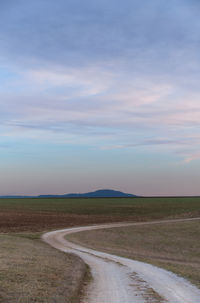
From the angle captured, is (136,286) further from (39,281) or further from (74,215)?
(74,215)

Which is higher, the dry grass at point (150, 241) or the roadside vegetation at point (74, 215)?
the roadside vegetation at point (74, 215)

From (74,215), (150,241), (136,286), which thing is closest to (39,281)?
(136,286)

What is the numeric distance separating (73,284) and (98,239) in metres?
31.9

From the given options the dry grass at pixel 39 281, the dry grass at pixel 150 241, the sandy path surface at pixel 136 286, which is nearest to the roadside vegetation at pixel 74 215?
the dry grass at pixel 150 241

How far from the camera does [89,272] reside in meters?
24.1

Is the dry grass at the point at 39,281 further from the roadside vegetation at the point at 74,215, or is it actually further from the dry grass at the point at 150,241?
the roadside vegetation at the point at 74,215

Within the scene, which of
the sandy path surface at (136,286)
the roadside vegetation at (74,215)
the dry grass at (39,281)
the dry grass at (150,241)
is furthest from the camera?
the roadside vegetation at (74,215)

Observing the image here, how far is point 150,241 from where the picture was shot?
51344 mm

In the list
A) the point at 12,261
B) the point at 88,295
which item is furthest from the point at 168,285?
the point at 12,261

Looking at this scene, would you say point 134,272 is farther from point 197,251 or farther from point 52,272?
point 197,251

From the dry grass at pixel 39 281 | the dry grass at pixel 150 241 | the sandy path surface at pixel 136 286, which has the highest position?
the dry grass at pixel 39 281

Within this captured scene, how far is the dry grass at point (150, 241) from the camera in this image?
131ft

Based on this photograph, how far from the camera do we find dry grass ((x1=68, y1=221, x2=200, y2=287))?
39.8 metres

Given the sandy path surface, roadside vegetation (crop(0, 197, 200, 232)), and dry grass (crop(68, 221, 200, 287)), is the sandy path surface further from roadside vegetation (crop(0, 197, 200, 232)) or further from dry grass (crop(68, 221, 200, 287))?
roadside vegetation (crop(0, 197, 200, 232))
